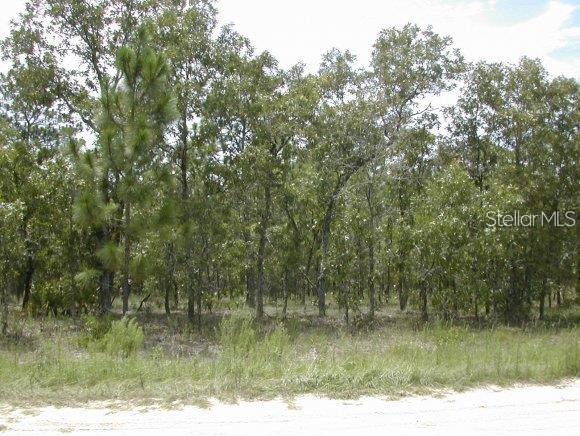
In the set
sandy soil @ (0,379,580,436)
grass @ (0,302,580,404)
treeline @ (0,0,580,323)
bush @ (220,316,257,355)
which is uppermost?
treeline @ (0,0,580,323)

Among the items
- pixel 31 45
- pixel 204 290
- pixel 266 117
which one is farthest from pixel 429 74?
pixel 31 45

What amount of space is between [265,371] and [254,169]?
9.87 meters

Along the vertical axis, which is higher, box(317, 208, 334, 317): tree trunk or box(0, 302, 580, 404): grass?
box(317, 208, 334, 317): tree trunk

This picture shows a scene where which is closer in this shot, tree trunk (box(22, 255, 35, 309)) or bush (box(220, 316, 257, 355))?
bush (box(220, 316, 257, 355))

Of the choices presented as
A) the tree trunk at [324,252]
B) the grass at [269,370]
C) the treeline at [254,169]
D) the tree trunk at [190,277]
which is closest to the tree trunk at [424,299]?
the treeline at [254,169]

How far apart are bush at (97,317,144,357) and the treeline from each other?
3.01m

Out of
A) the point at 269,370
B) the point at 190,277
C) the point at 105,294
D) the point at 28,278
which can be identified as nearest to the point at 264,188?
the point at 190,277

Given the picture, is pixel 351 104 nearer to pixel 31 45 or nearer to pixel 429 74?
pixel 429 74

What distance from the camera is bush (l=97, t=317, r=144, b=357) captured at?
869cm

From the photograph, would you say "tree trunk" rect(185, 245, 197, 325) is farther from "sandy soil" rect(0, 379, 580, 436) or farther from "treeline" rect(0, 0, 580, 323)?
"sandy soil" rect(0, 379, 580, 436)

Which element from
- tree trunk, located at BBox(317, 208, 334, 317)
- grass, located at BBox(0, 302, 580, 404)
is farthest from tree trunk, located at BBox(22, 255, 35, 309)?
tree trunk, located at BBox(317, 208, 334, 317)

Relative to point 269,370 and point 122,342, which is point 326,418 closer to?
point 269,370

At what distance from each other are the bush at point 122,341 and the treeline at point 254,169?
3008mm

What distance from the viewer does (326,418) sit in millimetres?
5711
